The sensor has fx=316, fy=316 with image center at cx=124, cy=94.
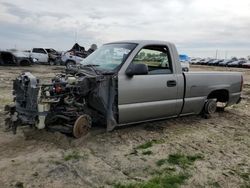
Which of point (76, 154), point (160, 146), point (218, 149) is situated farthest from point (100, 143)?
point (218, 149)

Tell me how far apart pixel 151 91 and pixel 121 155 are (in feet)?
5.10

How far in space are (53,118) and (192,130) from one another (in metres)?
2.92

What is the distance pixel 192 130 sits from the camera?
6.61m

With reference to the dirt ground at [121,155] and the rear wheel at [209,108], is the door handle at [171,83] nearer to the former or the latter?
the dirt ground at [121,155]

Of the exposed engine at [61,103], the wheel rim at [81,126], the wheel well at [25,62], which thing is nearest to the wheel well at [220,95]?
the exposed engine at [61,103]

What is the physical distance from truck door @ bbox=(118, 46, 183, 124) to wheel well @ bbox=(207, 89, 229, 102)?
1417 mm

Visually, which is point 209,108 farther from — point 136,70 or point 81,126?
point 81,126

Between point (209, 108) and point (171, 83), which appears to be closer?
point (171, 83)

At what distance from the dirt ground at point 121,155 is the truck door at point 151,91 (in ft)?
1.34

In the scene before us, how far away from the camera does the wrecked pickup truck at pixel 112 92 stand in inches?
207

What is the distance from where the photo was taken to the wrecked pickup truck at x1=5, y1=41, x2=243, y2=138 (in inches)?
207

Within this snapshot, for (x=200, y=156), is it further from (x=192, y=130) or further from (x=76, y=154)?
(x=76, y=154)

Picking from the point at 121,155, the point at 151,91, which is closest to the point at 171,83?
the point at 151,91

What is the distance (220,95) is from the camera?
26.3ft
